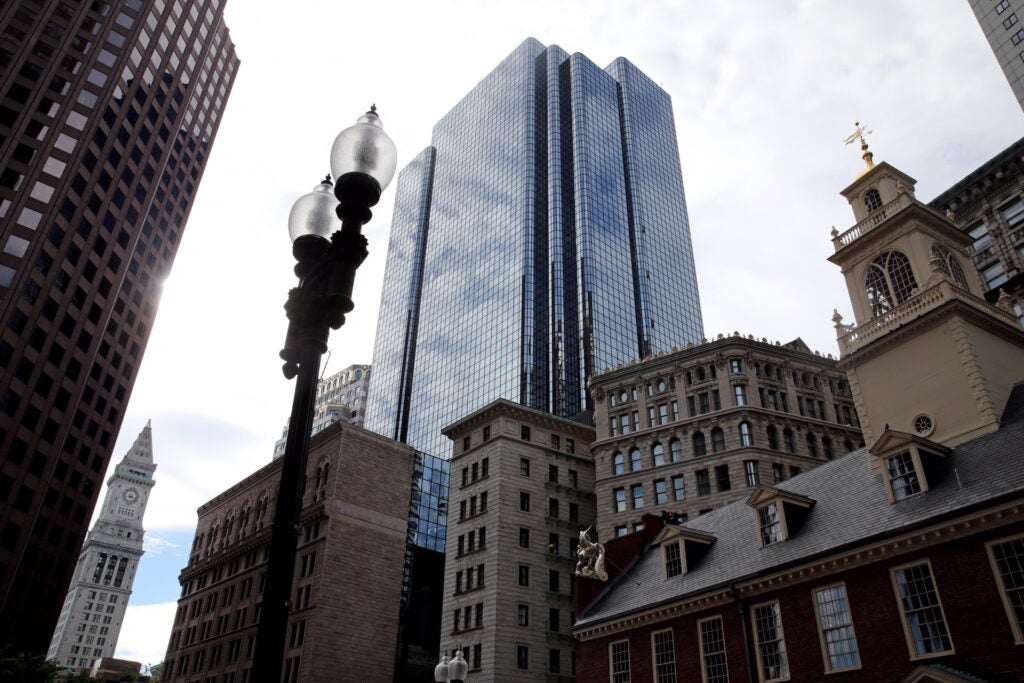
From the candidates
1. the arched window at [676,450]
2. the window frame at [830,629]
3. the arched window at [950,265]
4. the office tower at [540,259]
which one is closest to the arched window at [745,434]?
the arched window at [676,450]

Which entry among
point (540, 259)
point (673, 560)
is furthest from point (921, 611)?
point (540, 259)

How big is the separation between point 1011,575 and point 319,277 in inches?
878

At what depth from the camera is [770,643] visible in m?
27.9

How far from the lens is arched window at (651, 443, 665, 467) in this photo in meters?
67.2

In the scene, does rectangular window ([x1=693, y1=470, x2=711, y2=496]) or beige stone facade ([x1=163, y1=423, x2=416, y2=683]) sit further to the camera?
beige stone facade ([x1=163, y1=423, x2=416, y2=683])

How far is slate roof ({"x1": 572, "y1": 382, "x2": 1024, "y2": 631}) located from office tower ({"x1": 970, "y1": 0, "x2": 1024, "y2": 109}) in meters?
54.8

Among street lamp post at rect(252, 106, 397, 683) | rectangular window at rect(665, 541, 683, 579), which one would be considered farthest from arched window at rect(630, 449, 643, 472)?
street lamp post at rect(252, 106, 397, 683)

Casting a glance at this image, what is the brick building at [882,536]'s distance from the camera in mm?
22578

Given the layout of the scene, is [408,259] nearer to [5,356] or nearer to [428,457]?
[428,457]

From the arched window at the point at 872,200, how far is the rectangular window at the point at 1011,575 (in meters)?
22.4

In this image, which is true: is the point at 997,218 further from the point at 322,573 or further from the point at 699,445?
the point at 322,573

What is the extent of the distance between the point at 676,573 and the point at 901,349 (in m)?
14.6

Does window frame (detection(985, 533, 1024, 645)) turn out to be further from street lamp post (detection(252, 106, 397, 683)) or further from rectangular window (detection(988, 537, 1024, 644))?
street lamp post (detection(252, 106, 397, 683))

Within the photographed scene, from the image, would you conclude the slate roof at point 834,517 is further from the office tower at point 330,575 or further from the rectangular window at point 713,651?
the office tower at point 330,575
